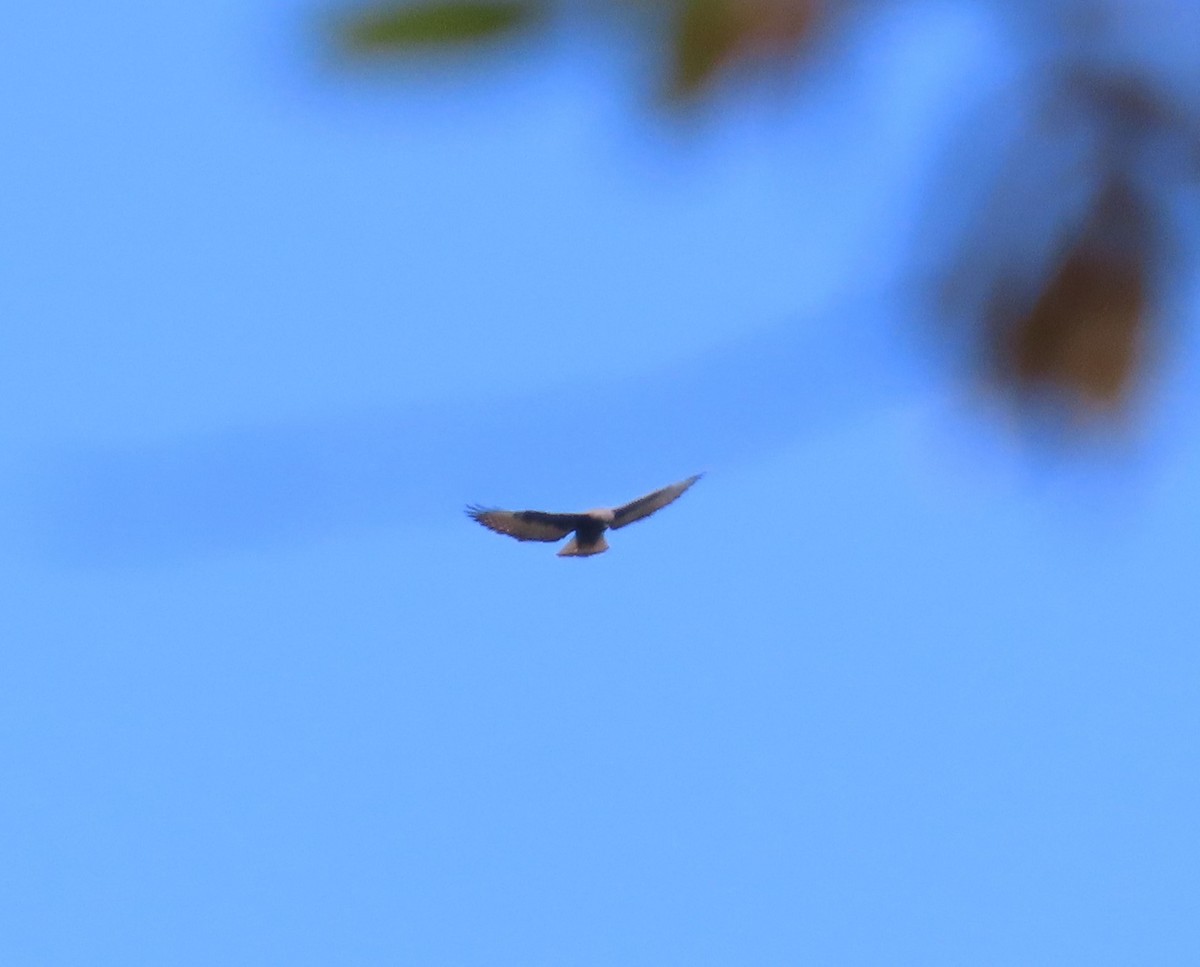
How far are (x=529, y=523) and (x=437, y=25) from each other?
10.2 meters

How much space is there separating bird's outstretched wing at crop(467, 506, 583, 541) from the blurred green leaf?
381 inches

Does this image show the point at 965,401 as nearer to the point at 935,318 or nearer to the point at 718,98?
the point at 935,318

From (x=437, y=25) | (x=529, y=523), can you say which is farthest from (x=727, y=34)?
(x=529, y=523)

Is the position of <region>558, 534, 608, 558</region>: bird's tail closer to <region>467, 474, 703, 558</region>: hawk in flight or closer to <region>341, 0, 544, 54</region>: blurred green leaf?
<region>467, 474, 703, 558</region>: hawk in flight

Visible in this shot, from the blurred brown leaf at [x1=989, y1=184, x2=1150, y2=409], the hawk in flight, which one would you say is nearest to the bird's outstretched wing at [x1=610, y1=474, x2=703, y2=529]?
the hawk in flight

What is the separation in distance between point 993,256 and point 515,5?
426 millimetres

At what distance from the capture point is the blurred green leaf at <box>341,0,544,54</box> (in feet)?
5.05

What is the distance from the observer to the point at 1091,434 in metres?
1.52

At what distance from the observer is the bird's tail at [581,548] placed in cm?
1165

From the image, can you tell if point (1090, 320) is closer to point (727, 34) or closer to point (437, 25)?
point (727, 34)

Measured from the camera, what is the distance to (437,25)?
154 centimetres

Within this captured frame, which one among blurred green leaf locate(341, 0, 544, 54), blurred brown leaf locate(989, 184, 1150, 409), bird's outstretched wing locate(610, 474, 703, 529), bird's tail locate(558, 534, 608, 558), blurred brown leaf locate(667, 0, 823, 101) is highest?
bird's outstretched wing locate(610, 474, 703, 529)

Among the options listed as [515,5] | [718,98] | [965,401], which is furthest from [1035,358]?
[515,5]

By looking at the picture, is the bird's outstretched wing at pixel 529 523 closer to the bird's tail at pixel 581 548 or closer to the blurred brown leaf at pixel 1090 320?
the bird's tail at pixel 581 548
